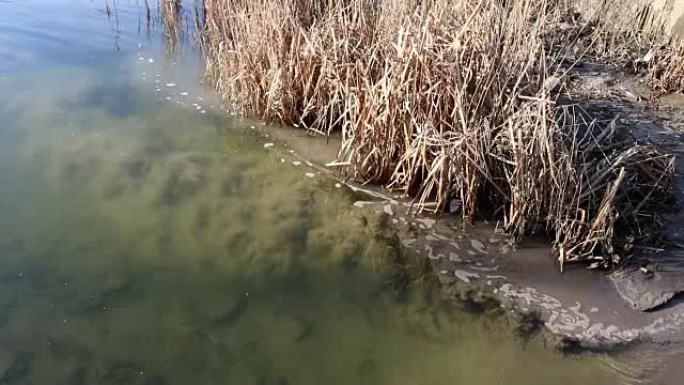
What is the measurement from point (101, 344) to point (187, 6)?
6.20m

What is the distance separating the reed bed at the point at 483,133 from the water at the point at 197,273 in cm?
54

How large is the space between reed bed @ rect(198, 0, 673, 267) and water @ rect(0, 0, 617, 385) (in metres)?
0.54

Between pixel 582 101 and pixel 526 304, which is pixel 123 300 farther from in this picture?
pixel 582 101

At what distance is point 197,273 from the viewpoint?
3.39 meters

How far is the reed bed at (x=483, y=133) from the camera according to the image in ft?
11.2

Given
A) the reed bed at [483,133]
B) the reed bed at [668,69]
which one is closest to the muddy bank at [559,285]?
the reed bed at [483,133]

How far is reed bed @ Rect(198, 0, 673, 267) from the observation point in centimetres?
340

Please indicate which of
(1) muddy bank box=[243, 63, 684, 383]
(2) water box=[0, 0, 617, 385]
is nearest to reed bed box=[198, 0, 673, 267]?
(1) muddy bank box=[243, 63, 684, 383]

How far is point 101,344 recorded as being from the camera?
2.88 meters

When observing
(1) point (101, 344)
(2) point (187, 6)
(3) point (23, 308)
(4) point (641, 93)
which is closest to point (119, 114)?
(3) point (23, 308)

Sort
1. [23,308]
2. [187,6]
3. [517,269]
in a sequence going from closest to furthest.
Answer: [23,308], [517,269], [187,6]

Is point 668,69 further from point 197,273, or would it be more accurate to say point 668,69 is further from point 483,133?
point 197,273

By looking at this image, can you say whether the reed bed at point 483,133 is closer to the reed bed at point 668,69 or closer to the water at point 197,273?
the water at point 197,273

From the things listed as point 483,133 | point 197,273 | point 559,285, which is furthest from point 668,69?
point 197,273
